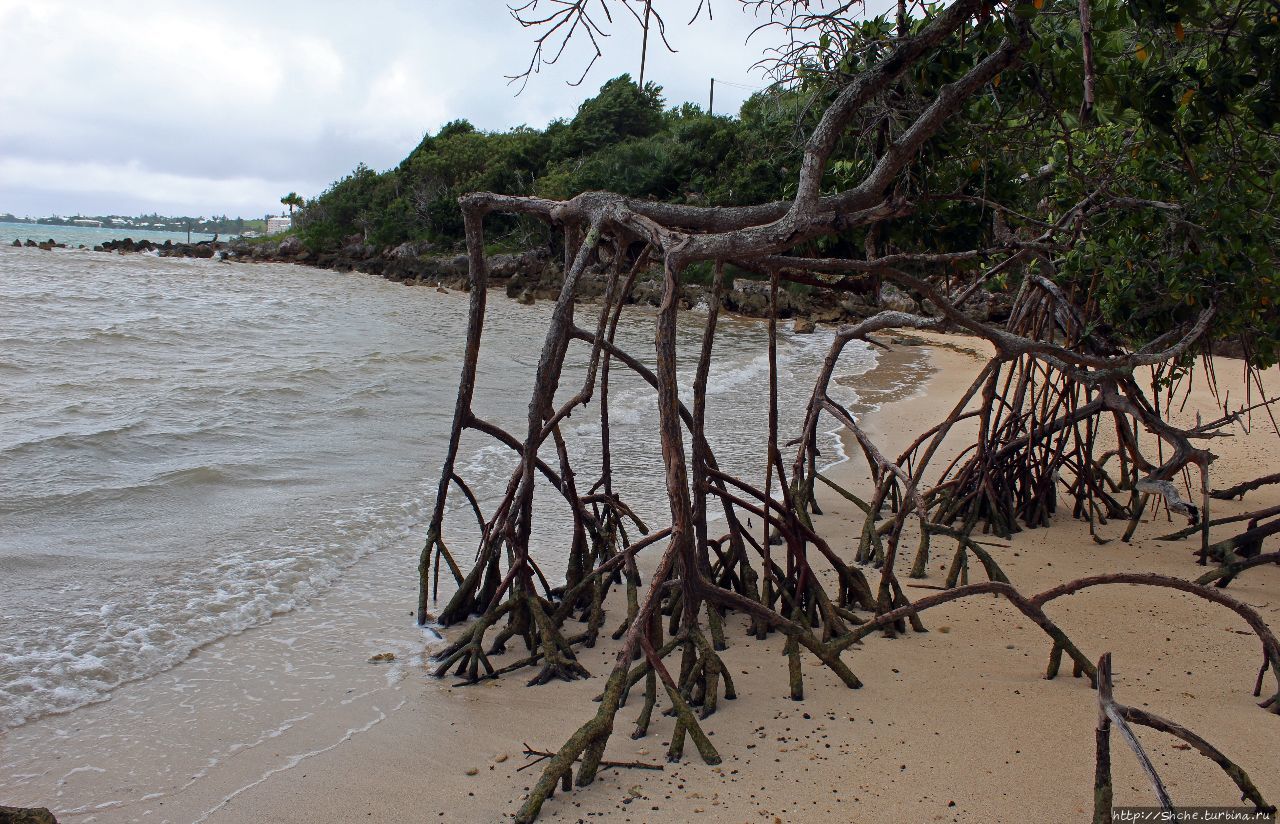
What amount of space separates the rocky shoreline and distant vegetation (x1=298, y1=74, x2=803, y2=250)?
141cm

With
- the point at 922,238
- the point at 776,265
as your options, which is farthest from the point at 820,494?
the point at 776,265

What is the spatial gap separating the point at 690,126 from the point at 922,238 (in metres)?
31.0

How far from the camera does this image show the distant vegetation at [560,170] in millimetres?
31000

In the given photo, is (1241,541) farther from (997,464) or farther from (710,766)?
(710,766)

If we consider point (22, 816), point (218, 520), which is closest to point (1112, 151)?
point (22, 816)

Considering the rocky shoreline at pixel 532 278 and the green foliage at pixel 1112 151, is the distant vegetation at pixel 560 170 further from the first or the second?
the green foliage at pixel 1112 151

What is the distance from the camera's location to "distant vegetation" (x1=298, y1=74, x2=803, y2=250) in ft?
102

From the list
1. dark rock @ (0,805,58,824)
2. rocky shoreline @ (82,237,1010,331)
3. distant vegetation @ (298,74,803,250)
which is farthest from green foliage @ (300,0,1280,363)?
distant vegetation @ (298,74,803,250)

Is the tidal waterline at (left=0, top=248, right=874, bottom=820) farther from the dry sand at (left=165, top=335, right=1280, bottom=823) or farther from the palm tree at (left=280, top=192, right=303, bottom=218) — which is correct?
the palm tree at (left=280, top=192, right=303, bottom=218)

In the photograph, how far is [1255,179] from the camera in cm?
422

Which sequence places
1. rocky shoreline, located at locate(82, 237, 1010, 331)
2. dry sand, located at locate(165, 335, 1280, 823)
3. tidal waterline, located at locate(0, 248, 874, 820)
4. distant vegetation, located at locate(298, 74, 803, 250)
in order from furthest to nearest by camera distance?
distant vegetation, located at locate(298, 74, 803, 250) < rocky shoreline, located at locate(82, 237, 1010, 331) < tidal waterline, located at locate(0, 248, 874, 820) < dry sand, located at locate(165, 335, 1280, 823)

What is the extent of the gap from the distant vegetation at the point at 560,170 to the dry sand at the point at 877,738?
2013 centimetres

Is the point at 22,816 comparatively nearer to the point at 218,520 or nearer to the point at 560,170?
the point at 218,520

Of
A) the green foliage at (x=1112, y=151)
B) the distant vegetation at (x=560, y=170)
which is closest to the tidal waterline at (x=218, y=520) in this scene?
the green foliage at (x=1112, y=151)
